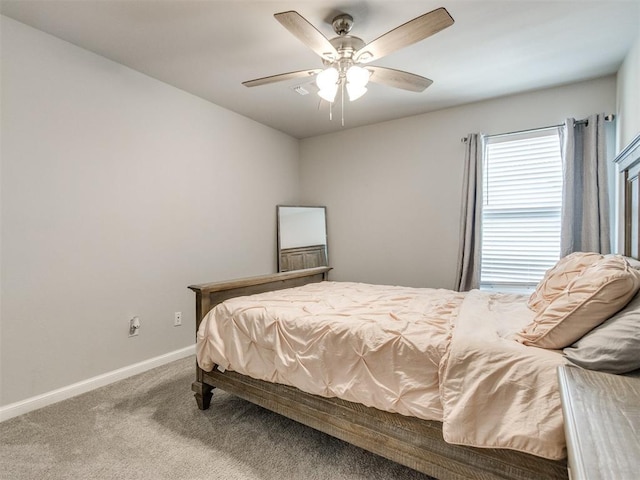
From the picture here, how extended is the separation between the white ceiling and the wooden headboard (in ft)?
3.08

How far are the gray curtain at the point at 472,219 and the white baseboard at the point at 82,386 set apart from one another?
9.35 feet

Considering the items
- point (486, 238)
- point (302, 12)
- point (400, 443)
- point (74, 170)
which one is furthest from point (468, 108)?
point (74, 170)

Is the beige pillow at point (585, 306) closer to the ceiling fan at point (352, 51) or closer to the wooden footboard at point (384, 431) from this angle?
the wooden footboard at point (384, 431)

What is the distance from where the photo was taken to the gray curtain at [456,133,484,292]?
3244 millimetres

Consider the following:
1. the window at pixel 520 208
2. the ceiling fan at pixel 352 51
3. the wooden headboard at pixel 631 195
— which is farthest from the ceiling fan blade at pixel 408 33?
the window at pixel 520 208

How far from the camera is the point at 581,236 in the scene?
2.80 metres

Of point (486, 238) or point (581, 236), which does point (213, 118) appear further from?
point (581, 236)

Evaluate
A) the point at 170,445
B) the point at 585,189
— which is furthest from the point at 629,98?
the point at 170,445

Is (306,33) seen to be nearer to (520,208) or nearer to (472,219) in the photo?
(472,219)

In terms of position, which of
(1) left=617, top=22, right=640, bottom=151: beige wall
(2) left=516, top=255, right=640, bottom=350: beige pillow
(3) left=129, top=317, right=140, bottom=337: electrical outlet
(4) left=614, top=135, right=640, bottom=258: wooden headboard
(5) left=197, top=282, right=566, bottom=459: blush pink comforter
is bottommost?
(3) left=129, top=317, right=140, bottom=337: electrical outlet

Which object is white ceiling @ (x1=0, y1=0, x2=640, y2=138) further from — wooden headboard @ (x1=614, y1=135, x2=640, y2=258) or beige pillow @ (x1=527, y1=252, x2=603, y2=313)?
beige pillow @ (x1=527, y1=252, x2=603, y2=313)

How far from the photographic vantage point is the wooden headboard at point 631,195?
165 cm

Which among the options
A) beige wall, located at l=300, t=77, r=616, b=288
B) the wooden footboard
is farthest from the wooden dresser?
beige wall, located at l=300, t=77, r=616, b=288

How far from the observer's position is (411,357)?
55.0 inches
